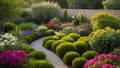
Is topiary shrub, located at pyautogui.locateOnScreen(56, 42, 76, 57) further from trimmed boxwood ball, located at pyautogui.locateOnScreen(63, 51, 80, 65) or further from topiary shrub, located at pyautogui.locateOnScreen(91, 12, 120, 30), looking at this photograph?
topiary shrub, located at pyautogui.locateOnScreen(91, 12, 120, 30)

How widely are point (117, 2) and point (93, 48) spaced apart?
20459 millimetres

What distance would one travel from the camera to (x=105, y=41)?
1355 centimetres

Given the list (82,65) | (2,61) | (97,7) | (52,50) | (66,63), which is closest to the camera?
(2,61)

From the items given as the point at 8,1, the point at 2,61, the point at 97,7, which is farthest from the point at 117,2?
the point at 2,61

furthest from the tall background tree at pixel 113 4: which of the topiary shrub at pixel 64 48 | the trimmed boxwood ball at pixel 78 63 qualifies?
the trimmed boxwood ball at pixel 78 63

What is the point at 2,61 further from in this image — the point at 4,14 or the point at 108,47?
the point at 4,14

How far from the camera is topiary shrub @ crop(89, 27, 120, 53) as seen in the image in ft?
44.2

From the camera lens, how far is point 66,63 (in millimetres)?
12492

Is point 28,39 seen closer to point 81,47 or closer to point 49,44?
point 49,44

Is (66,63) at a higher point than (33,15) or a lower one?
higher

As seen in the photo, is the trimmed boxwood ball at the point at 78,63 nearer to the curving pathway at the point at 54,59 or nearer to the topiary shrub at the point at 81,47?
the curving pathway at the point at 54,59

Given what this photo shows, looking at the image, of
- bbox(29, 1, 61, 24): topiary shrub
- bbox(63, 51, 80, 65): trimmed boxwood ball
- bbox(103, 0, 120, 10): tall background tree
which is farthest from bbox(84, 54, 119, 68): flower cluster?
bbox(103, 0, 120, 10): tall background tree

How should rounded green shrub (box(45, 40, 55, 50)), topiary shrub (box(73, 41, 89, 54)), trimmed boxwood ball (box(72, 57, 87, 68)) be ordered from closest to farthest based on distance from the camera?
trimmed boxwood ball (box(72, 57, 87, 68)) < topiary shrub (box(73, 41, 89, 54)) < rounded green shrub (box(45, 40, 55, 50))

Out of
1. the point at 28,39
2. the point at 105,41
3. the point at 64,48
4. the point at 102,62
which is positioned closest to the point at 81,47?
the point at 64,48
